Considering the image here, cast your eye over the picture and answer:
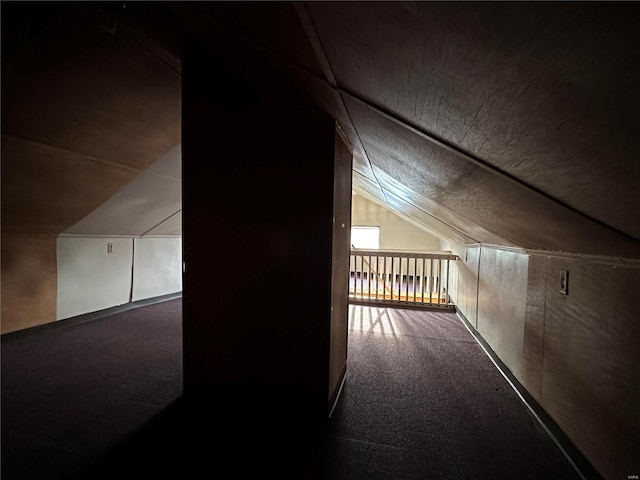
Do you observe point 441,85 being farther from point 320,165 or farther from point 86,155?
point 86,155

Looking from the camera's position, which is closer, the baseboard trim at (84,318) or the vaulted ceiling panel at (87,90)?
the vaulted ceiling panel at (87,90)

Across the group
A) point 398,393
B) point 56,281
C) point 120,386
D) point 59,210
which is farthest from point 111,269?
point 398,393

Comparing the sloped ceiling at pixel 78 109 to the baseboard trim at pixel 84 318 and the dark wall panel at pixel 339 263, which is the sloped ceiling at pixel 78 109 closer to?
the baseboard trim at pixel 84 318

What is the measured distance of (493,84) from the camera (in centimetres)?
63

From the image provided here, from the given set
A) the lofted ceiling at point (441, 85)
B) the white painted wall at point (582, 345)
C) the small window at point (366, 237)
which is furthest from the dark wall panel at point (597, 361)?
the small window at point (366, 237)

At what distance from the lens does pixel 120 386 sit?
7.18 feet

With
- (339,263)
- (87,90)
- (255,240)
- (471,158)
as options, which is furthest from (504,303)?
(87,90)

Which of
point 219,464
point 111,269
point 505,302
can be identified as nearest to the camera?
point 219,464

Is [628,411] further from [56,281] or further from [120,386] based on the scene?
[56,281]

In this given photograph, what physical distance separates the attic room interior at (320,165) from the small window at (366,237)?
16.1 ft

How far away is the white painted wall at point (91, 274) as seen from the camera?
136 inches

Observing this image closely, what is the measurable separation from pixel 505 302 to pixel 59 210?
413cm

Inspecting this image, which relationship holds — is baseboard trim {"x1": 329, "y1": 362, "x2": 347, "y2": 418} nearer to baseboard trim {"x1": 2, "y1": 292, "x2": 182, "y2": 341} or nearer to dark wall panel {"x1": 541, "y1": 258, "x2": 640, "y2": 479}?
Result: dark wall panel {"x1": 541, "y1": 258, "x2": 640, "y2": 479}

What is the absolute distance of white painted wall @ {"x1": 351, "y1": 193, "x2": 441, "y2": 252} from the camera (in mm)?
7641
